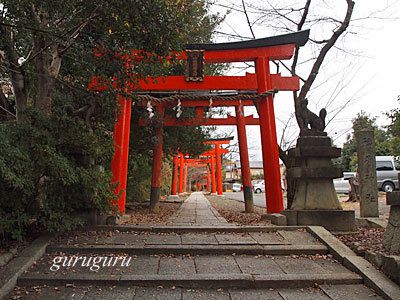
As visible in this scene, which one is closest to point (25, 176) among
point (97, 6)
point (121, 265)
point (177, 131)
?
point (121, 265)

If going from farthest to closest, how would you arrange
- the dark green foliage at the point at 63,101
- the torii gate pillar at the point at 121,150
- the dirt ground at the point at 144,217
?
1. the torii gate pillar at the point at 121,150
2. the dirt ground at the point at 144,217
3. the dark green foliage at the point at 63,101

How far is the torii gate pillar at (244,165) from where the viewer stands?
9.91 metres

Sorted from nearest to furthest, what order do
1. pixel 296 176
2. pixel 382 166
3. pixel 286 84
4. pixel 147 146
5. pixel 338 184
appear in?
pixel 296 176
pixel 286 84
pixel 147 146
pixel 382 166
pixel 338 184

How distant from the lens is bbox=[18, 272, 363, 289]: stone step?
3666 millimetres

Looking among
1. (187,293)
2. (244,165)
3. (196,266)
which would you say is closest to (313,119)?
(196,266)

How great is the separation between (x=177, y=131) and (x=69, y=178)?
831 cm

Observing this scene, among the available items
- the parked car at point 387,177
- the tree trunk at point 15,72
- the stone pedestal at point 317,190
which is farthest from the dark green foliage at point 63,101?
the parked car at point 387,177

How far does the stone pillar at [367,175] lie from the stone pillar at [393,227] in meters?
2.48

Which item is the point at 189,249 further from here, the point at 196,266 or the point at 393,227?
the point at 393,227

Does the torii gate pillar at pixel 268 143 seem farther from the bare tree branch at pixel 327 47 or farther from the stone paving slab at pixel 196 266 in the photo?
the stone paving slab at pixel 196 266

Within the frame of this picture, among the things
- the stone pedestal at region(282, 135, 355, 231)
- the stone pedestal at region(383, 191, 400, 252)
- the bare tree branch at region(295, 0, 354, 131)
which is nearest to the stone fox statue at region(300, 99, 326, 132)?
the stone pedestal at region(282, 135, 355, 231)

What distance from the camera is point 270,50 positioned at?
774 cm

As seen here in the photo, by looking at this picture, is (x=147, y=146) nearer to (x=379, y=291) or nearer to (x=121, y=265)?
(x=121, y=265)

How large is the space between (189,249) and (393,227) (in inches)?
98.5
